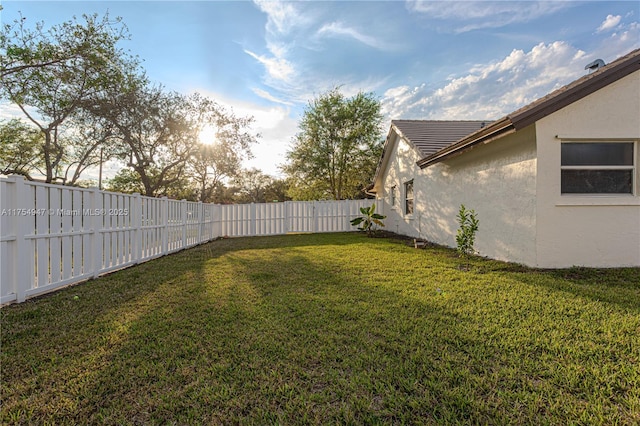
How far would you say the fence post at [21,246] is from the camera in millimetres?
3288

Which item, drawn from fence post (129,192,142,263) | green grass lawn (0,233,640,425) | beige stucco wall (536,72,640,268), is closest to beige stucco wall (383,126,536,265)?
beige stucco wall (536,72,640,268)

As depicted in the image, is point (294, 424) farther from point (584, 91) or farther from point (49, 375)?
point (584, 91)

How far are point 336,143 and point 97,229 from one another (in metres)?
16.6

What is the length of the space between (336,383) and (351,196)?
21044 mm

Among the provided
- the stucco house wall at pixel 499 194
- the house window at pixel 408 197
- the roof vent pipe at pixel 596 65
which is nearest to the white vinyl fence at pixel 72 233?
the stucco house wall at pixel 499 194

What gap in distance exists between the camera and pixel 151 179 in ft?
61.9

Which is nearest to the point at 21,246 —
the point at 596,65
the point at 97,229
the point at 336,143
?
Result: the point at 97,229

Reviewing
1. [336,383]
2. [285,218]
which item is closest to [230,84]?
[285,218]

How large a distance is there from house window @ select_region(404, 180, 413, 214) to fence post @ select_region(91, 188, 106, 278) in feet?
32.9

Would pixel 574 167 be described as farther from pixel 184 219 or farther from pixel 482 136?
pixel 184 219

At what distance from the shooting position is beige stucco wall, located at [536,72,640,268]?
4742 mm

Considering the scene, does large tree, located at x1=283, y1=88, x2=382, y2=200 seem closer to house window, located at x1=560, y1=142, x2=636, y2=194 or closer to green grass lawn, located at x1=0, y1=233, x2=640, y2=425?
house window, located at x1=560, y1=142, x2=636, y2=194

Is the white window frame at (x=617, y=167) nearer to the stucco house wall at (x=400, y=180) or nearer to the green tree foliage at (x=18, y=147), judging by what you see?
the stucco house wall at (x=400, y=180)

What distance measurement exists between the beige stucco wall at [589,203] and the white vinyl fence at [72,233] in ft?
26.2
